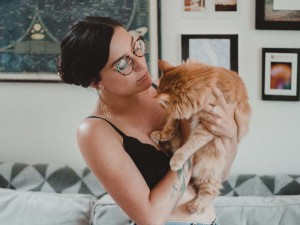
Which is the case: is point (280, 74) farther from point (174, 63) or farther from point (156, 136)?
point (156, 136)

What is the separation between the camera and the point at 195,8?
2277 millimetres

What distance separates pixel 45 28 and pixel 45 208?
90 centimetres

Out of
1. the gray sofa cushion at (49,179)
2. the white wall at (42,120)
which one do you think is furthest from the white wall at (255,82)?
the gray sofa cushion at (49,179)

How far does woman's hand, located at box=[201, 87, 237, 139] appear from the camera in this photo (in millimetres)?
1385

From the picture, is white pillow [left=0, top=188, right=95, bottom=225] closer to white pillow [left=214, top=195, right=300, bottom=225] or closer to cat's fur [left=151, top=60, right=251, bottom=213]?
white pillow [left=214, top=195, right=300, bottom=225]

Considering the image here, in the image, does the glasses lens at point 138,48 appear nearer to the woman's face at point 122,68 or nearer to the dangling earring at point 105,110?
the woman's face at point 122,68

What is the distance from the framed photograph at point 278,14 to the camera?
220 cm

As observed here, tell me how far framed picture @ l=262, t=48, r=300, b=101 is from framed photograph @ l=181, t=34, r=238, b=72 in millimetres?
145

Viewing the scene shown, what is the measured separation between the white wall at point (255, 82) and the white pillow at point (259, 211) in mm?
258

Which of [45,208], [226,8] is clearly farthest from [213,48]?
[45,208]

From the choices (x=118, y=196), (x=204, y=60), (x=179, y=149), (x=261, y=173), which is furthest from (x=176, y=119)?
(x=261, y=173)

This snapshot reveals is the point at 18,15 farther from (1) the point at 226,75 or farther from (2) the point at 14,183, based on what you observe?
(1) the point at 226,75

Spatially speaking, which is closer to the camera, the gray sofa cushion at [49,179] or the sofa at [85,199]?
the sofa at [85,199]

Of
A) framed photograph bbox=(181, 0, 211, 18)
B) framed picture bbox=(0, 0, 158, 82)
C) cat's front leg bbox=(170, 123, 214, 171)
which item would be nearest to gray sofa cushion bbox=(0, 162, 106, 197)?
framed picture bbox=(0, 0, 158, 82)
